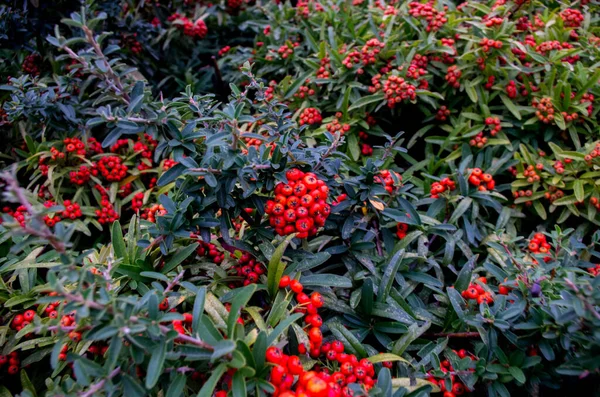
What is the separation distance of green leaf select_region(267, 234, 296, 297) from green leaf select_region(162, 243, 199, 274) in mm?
407

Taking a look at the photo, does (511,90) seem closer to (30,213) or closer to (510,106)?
(510,106)

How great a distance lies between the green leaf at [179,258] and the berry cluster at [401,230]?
1.28 metres

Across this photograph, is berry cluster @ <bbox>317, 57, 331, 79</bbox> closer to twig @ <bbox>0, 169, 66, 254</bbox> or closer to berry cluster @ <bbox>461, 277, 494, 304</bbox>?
berry cluster @ <bbox>461, 277, 494, 304</bbox>

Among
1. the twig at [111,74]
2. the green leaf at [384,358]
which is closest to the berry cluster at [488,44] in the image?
the green leaf at [384,358]

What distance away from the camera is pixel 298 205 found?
2.01 meters

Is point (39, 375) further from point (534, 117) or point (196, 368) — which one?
point (534, 117)

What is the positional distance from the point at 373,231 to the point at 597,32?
2.97 meters

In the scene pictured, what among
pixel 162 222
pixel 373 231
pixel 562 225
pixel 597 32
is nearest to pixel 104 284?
pixel 162 222

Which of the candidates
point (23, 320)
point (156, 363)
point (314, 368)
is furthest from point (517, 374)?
point (23, 320)

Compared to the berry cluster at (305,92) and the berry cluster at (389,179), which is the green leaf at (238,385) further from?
the berry cluster at (305,92)

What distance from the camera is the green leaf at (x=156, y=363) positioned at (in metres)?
1.48

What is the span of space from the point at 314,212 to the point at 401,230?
3.05 ft

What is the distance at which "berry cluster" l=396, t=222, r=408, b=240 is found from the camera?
274 cm

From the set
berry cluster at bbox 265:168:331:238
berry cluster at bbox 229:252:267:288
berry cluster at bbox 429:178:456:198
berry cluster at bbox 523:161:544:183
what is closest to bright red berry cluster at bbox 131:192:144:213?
berry cluster at bbox 229:252:267:288
